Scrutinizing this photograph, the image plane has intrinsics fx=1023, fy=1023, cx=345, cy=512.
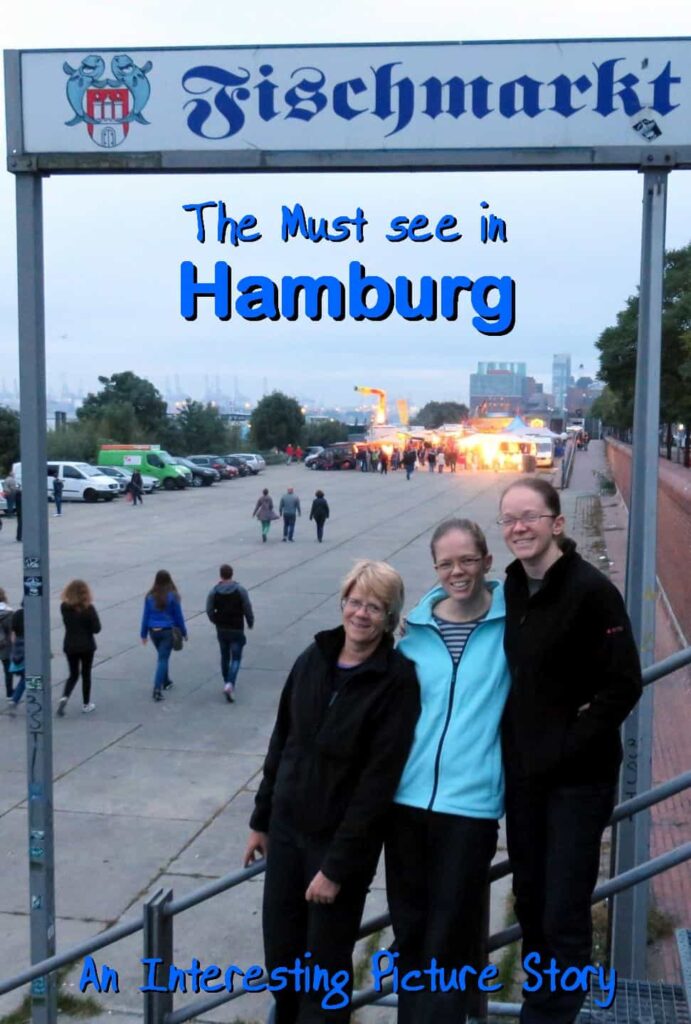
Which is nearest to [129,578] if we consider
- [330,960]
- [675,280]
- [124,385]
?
[675,280]

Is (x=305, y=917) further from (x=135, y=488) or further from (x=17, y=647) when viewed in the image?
(x=135, y=488)

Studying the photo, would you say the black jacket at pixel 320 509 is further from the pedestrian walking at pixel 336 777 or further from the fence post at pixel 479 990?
the pedestrian walking at pixel 336 777

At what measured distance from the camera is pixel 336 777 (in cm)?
284

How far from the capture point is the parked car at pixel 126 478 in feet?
129

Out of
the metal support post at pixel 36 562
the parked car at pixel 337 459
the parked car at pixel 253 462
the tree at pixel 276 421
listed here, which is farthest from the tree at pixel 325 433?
the metal support post at pixel 36 562

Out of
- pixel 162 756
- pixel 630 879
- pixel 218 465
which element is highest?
pixel 630 879

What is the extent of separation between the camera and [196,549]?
2380 cm

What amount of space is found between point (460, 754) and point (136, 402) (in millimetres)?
62102

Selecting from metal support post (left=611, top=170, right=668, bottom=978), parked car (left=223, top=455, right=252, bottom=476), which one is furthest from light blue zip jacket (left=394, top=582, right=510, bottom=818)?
parked car (left=223, top=455, right=252, bottom=476)

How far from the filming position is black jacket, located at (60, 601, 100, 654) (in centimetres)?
1037

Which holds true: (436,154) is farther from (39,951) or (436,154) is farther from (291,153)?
(39,951)

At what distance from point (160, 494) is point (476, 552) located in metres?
39.5

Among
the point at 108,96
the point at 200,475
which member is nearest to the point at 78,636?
the point at 108,96

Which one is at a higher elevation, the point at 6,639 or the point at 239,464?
the point at 6,639
